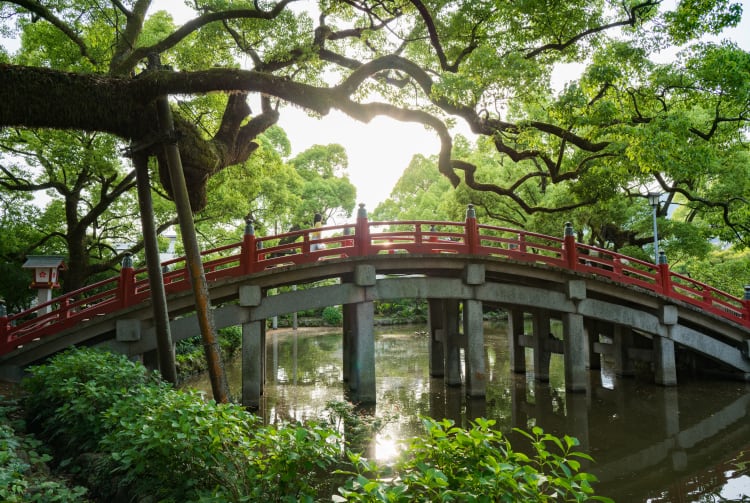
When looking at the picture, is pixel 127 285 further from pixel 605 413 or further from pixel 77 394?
pixel 605 413

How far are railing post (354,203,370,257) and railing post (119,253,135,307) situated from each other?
5168 mm

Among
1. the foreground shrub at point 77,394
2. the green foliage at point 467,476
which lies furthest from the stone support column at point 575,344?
the green foliage at point 467,476

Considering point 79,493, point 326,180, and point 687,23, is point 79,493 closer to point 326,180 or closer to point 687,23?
point 687,23

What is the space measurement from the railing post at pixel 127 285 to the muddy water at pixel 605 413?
3976mm

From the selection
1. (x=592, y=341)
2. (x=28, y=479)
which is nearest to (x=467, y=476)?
(x=28, y=479)

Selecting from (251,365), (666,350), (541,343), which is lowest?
(251,365)

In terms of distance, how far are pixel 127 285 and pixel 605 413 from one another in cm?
1102

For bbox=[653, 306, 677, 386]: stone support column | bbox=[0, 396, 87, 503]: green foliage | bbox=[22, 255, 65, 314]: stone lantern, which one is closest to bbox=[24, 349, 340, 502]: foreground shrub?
bbox=[0, 396, 87, 503]: green foliage

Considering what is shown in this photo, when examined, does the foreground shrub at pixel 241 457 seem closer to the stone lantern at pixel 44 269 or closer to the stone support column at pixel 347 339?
the stone lantern at pixel 44 269

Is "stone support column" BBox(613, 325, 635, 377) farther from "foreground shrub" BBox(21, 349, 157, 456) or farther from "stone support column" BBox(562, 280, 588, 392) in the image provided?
"foreground shrub" BBox(21, 349, 157, 456)

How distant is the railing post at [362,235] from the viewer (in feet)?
40.5

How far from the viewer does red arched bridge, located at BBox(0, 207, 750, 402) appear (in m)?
10.9

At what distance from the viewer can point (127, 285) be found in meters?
11.0

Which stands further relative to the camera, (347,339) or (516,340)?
(516,340)
